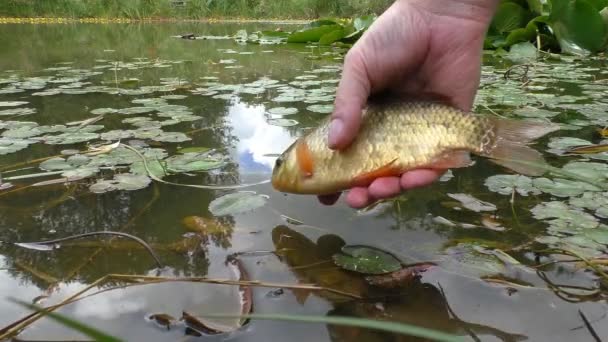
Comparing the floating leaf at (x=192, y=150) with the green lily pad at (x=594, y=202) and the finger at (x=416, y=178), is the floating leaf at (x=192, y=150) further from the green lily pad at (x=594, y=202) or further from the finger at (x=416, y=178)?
the green lily pad at (x=594, y=202)

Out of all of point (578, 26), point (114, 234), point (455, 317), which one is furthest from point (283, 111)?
point (578, 26)

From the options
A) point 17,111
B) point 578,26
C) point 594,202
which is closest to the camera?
point 594,202

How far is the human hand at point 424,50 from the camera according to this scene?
1.52 metres

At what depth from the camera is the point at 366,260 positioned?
1101mm

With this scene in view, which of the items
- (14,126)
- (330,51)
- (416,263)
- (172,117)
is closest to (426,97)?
(416,263)

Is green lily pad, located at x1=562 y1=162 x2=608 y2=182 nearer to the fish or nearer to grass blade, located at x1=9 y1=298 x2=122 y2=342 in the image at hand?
the fish

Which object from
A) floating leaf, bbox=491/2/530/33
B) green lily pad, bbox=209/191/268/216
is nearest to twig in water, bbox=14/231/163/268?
green lily pad, bbox=209/191/268/216

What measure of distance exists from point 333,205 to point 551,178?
72cm

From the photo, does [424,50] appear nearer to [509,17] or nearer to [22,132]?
[22,132]

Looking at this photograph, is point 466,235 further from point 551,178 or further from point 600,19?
point 600,19

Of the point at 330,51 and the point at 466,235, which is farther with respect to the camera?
the point at 330,51

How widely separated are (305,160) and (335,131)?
12 cm

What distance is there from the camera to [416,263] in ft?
3.66

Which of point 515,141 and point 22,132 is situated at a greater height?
point 515,141
